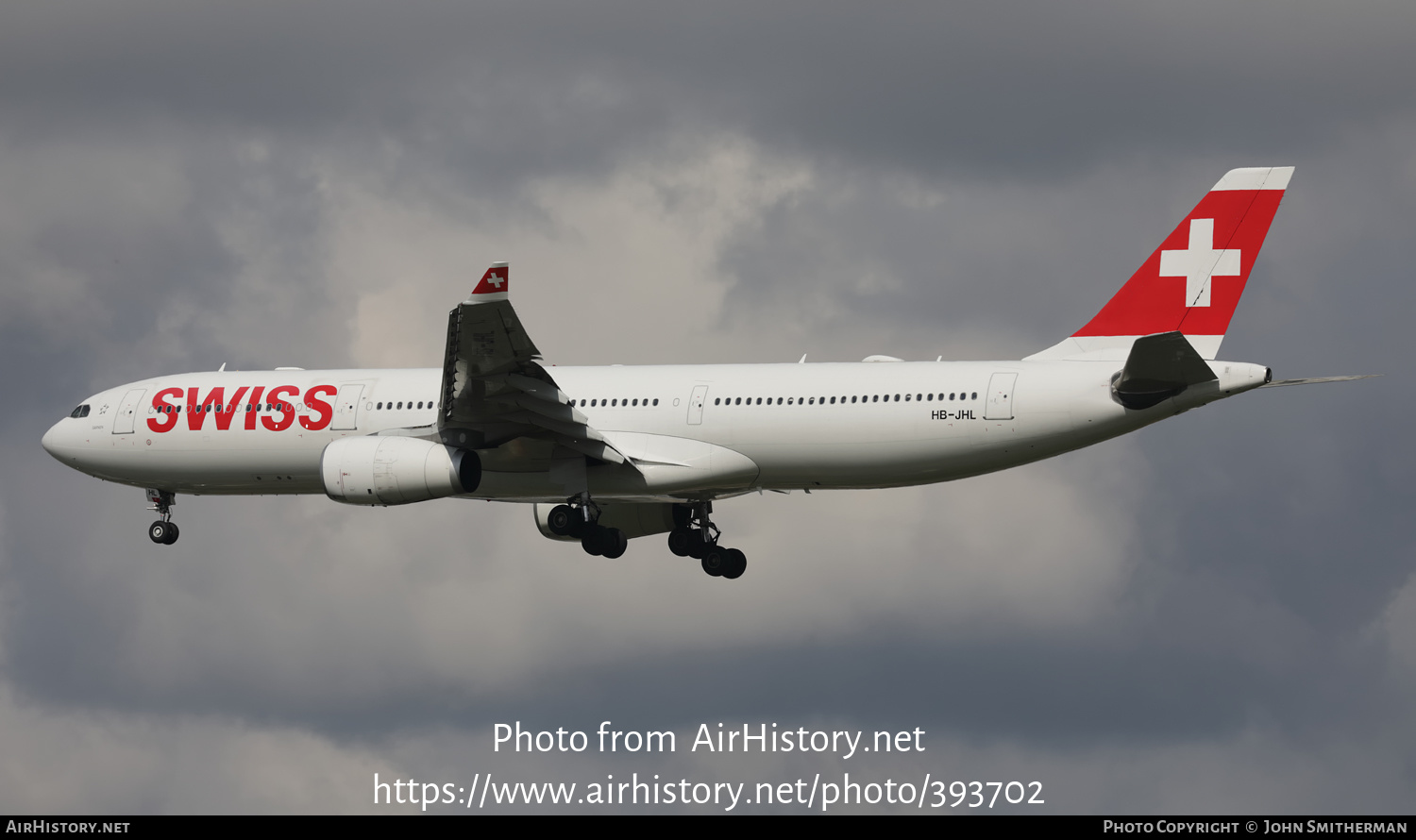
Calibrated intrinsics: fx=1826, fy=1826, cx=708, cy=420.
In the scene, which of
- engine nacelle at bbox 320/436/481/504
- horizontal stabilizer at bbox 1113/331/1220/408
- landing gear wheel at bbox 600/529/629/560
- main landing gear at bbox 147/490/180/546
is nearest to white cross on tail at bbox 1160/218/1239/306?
horizontal stabilizer at bbox 1113/331/1220/408

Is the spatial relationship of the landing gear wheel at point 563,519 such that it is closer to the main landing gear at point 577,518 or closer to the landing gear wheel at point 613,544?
the main landing gear at point 577,518

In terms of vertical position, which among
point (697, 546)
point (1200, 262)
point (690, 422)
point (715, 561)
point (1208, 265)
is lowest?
point (715, 561)

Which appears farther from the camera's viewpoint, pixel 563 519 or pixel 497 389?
pixel 563 519

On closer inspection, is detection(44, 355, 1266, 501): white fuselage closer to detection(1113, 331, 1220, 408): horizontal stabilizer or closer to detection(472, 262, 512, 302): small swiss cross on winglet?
detection(1113, 331, 1220, 408): horizontal stabilizer

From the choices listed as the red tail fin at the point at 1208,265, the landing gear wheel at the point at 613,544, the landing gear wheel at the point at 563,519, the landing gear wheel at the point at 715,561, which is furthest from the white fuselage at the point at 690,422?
the landing gear wheel at the point at 715,561

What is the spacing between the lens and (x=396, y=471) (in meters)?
39.2

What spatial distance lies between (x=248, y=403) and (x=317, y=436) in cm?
222

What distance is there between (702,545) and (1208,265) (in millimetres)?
14963

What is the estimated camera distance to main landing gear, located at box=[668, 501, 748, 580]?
4584cm

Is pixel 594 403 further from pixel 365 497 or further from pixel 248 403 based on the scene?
pixel 248 403

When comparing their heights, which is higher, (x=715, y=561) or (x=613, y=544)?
(x=715, y=561)

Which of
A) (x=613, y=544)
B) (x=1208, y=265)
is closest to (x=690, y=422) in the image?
(x=613, y=544)

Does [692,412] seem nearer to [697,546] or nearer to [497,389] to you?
[497,389]

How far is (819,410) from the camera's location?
127 feet
